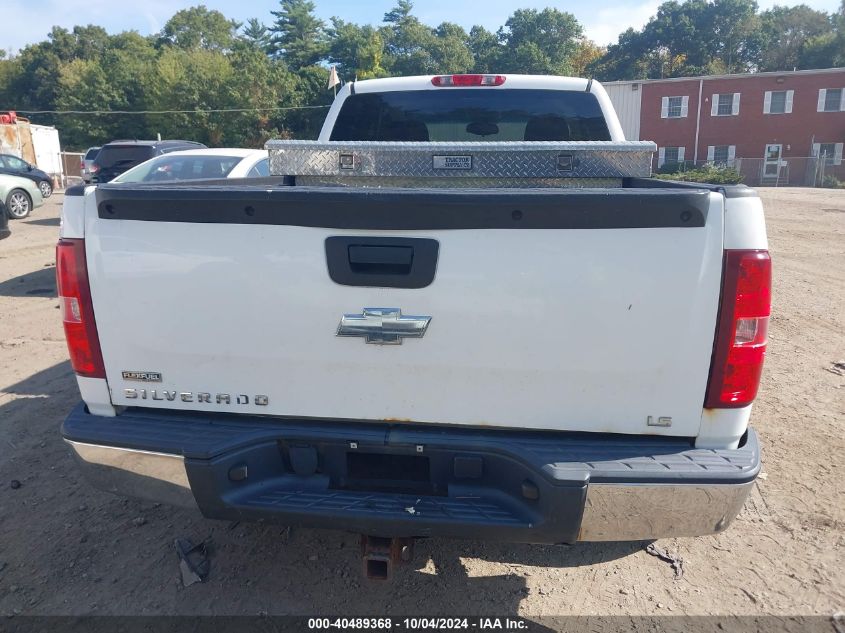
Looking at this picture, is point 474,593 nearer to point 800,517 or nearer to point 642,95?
point 800,517

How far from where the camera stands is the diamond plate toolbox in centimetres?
332

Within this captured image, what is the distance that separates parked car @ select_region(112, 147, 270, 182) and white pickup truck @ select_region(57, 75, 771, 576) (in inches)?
266

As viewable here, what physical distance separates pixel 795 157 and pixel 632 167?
42763mm

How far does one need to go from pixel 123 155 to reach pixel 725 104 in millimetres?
38728

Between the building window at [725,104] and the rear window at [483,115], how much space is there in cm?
4187

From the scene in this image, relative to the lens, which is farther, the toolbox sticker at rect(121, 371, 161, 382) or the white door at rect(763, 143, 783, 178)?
the white door at rect(763, 143, 783, 178)

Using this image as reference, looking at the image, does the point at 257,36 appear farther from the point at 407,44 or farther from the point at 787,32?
the point at 787,32

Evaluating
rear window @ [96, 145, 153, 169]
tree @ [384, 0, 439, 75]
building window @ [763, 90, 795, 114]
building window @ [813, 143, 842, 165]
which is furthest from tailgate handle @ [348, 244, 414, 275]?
tree @ [384, 0, 439, 75]

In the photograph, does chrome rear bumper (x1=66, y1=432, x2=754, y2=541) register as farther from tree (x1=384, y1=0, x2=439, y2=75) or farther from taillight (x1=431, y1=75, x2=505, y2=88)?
tree (x1=384, y1=0, x2=439, y2=75)

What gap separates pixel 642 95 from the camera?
4172cm

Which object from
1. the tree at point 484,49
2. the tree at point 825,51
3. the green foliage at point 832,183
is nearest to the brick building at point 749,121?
the green foliage at point 832,183

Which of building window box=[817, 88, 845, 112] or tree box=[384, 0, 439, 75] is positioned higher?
tree box=[384, 0, 439, 75]

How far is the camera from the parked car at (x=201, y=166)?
8867mm

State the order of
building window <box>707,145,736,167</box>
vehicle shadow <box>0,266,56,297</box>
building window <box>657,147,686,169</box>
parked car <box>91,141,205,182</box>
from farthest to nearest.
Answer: building window <box>657,147,686,169</box> < building window <box>707,145,736,167</box> < parked car <box>91,141,205,182</box> < vehicle shadow <box>0,266,56,297</box>
